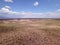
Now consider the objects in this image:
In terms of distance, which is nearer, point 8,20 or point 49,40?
point 49,40

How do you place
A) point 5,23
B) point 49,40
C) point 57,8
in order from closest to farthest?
point 49,40, point 57,8, point 5,23

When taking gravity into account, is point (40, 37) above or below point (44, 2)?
below

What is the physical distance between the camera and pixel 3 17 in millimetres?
2658

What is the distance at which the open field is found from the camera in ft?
7.93

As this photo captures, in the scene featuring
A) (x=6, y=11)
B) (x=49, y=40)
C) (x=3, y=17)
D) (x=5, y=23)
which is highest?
(x=6, y=11)

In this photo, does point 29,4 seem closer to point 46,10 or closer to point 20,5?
point 20,5

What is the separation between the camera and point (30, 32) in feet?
8.47

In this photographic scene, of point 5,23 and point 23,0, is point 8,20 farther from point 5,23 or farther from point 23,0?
point 23,0

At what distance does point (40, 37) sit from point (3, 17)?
1.18 meters

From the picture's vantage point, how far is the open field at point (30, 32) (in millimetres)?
2416

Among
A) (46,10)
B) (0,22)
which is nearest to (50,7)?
(46,10)

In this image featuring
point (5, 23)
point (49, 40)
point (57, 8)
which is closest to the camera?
point (49, 40)

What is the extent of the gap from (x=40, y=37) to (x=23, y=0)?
1120mm

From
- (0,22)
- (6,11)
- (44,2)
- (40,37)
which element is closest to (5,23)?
(0,22)
